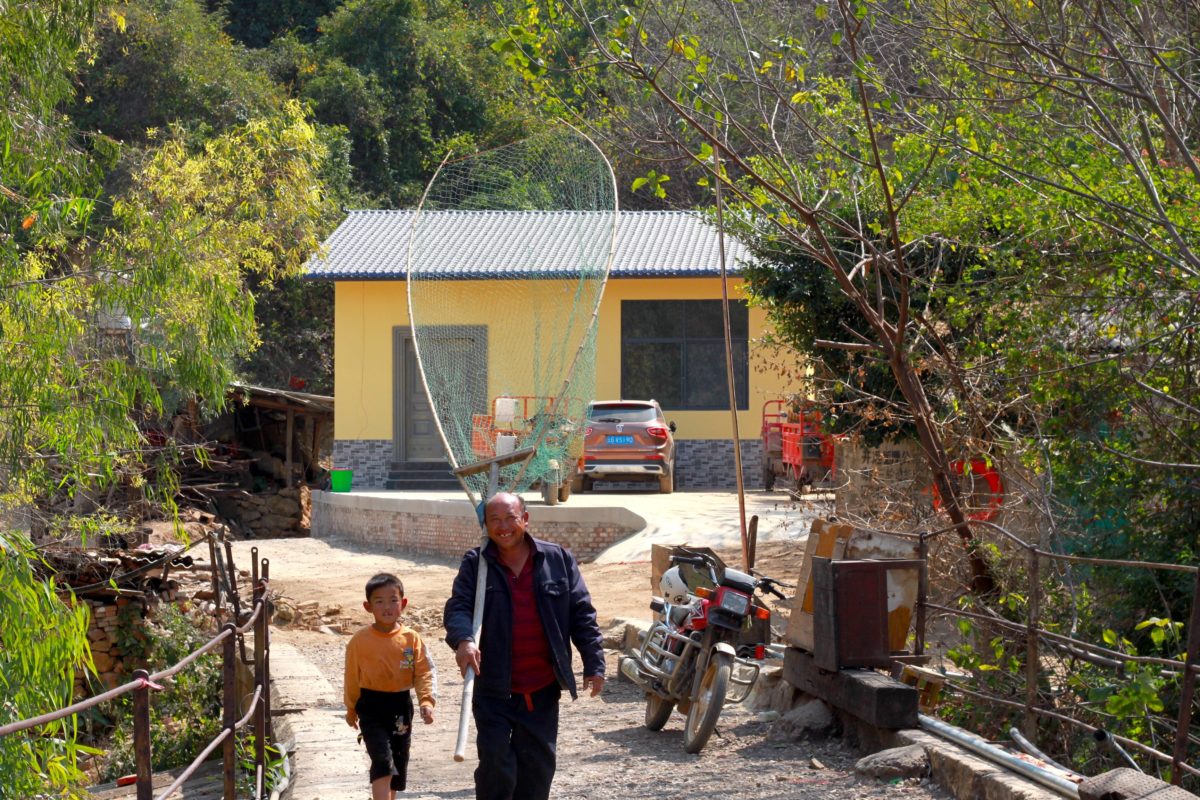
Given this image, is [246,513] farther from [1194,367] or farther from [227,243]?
[1194,367]

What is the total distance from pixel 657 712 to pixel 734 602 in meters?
1.14

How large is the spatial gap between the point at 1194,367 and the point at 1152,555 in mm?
1165

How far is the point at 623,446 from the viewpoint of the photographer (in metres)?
21.5

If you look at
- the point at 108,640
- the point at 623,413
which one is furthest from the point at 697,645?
the point at 623,413

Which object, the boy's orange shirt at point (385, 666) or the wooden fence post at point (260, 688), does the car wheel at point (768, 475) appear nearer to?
the wooden fence post at point (260, 688)

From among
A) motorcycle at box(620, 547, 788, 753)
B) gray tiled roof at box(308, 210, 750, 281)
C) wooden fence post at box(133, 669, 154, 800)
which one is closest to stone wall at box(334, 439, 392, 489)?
gray tiled roof at box(308, 210, 750, 281)

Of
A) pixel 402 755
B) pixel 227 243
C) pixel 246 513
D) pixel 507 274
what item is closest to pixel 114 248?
pixel 402 755

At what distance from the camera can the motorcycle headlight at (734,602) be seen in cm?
787

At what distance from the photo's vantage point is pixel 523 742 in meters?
5.29

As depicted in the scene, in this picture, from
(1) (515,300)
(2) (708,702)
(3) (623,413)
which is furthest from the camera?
(1) (515,300)

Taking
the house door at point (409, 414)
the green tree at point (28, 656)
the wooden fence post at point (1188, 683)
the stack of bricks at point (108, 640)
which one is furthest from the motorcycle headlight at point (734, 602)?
the house door at point (409, 414)

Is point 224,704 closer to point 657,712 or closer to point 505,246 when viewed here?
point 657,712

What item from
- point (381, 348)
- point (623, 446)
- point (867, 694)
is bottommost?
point (867, 694)

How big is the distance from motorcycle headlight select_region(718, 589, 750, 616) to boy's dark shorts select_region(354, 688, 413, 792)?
2273mm
